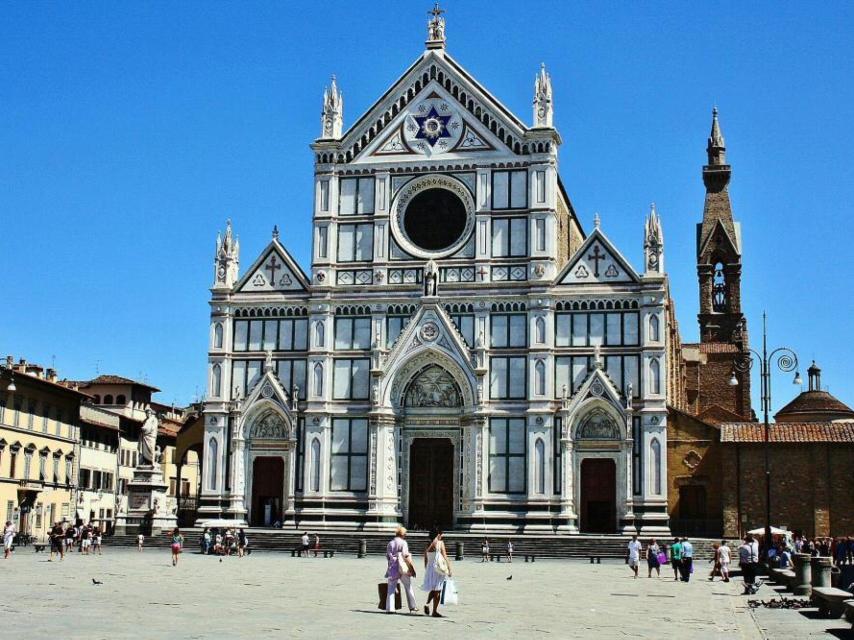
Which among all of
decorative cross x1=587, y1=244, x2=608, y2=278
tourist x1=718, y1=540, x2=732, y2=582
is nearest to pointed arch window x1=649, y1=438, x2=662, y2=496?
decorative cross x1=587, y1=244, x2=608, y2=278

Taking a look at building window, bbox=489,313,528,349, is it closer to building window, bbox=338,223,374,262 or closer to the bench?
building window, bbox=338,223,374,262

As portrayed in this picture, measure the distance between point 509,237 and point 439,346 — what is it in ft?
20.2

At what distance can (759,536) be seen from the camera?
46250 millimetres

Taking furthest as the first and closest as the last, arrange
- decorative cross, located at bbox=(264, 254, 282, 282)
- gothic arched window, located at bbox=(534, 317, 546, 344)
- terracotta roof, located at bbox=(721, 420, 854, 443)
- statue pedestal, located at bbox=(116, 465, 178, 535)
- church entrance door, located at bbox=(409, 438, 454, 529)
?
decorative cross, located at bbox=(264, 254, 282, 282) → church entrance door, located at bbox=(409, 438, 454, 529) → gothic arched window, located at bbox=(534, 317, 546, 344) → statue pedestal, located at bbox=(116, 465, 178, 535) → terracotta roof, located at bbox=(721, 420, 854, 443)

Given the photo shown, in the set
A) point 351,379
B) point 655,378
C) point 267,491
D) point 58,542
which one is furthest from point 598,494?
point 58,542

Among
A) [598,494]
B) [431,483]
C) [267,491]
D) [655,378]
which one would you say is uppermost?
[655,378]

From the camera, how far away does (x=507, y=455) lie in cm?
5484

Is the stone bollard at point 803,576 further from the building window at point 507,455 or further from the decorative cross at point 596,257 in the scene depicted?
the decorative cross at point 596,257

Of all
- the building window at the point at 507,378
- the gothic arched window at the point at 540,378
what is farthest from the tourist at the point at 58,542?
the gothic arched window at the point at 540,378

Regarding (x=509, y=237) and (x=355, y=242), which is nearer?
(x=509, y=237)

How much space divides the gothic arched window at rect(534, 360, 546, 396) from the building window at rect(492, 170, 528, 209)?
7.65 meters

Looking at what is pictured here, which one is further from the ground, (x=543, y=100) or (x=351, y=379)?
(x=543, y=100)

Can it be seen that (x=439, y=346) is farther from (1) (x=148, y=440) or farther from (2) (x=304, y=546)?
(1) (x=148, y=440)

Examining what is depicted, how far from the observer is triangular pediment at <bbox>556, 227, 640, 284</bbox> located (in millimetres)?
54969
